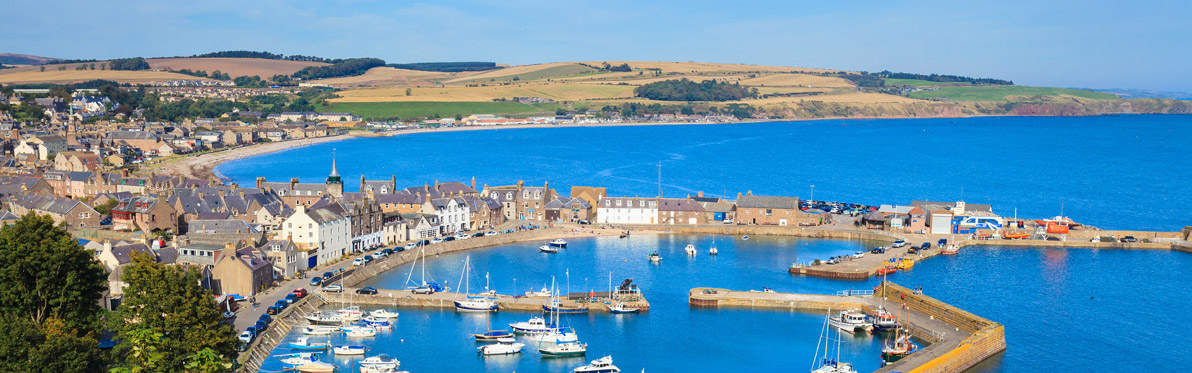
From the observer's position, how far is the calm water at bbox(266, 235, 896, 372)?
39.4m

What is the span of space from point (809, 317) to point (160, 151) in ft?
340

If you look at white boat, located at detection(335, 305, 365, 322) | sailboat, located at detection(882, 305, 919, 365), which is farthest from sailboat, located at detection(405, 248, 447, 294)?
sailboat, located at detection(882, 305, 919, 365)

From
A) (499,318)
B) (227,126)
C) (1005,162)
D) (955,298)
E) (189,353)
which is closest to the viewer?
(189,353)

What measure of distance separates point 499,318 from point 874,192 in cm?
6306

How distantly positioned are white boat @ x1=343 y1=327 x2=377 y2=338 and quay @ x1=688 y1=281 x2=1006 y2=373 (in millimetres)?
15616

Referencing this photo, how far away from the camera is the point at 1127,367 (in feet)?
131

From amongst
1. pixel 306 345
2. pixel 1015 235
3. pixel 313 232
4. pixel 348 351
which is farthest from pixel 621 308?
pixel 1015 235

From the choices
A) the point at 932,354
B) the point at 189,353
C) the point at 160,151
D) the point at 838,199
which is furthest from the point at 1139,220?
the point at 160,151

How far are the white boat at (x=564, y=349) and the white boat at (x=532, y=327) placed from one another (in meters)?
1.89

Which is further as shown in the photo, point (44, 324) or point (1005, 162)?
point (1005, 162)

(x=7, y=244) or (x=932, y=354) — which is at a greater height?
(x=7, y=244)

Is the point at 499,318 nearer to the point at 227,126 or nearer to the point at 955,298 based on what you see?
the point at 955,298

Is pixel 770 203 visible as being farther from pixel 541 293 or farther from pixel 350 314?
pixel 350 314

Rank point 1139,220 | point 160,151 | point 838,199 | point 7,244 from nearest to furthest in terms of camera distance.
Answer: point 7,244 → point 1139,220 → point 838,199 → point 160,151
